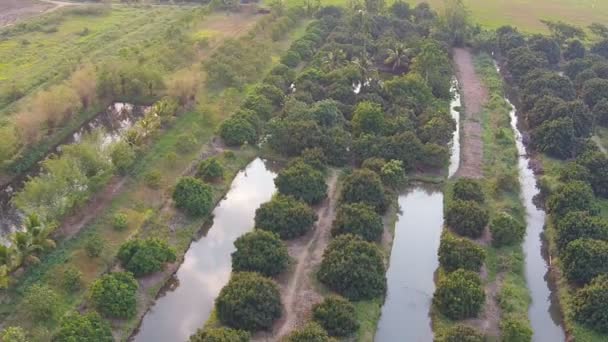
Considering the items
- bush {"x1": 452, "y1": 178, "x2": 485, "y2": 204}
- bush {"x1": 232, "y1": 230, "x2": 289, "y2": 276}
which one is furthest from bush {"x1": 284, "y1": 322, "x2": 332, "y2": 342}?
bush {"x1": 452, "y1": 178, "x2": 485, "y2": 204}

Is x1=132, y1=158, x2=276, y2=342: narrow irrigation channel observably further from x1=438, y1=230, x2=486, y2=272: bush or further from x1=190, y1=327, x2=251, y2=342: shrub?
x1=438, y1=230, x2=486, y2=272: bush

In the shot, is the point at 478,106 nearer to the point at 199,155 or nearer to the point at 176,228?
the point at 199,155

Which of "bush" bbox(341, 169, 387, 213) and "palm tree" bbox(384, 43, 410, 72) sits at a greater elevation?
"bush" bbox(341, 169, 387, 213)

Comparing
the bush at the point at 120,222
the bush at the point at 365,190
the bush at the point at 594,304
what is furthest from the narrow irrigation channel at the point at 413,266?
the bush at the point at 120,222

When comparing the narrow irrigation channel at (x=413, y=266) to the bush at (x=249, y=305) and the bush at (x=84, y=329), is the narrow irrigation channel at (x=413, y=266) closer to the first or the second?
the bush at (x=249, y=305)

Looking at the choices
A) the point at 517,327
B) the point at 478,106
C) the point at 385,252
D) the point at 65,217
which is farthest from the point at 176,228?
the point at 478,106
